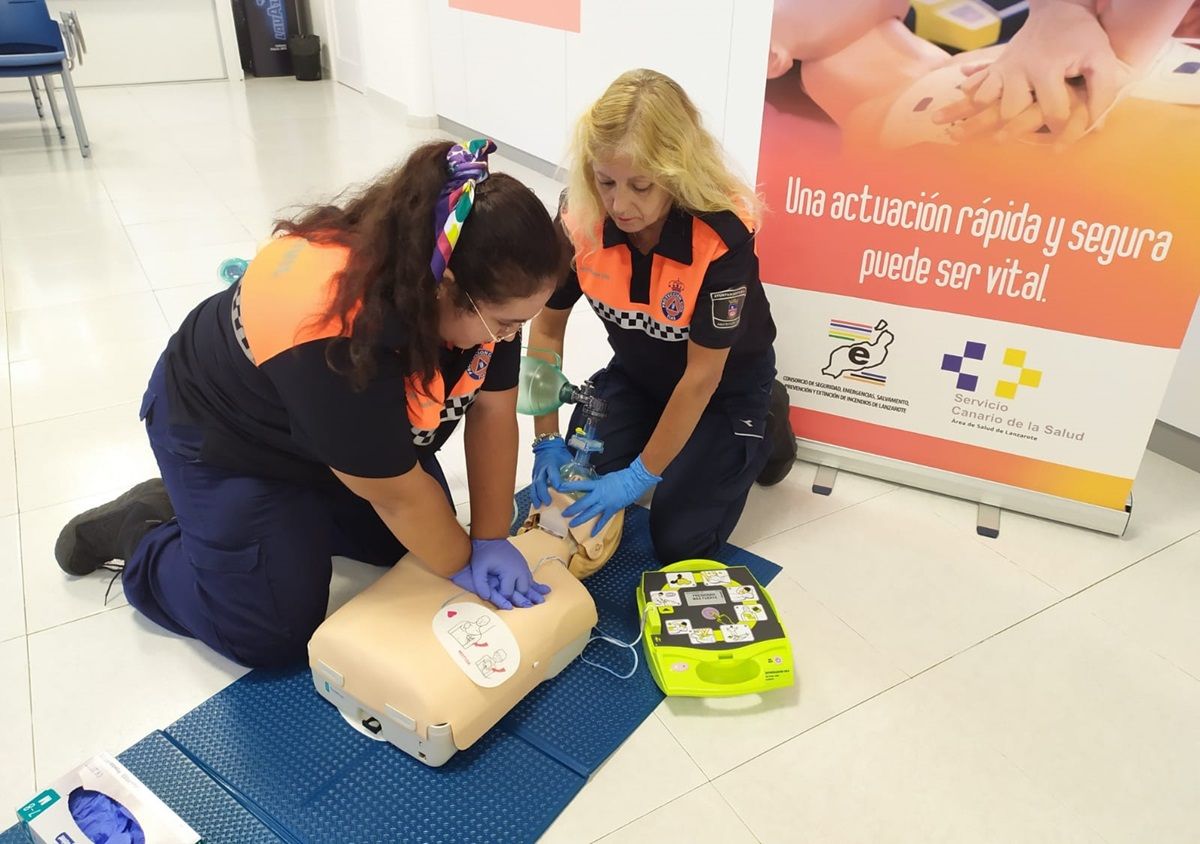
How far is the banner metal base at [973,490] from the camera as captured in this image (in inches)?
75.0

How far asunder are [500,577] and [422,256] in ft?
2.00

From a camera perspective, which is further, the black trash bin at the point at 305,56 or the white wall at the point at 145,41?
the black trash bin at the point at 305,56

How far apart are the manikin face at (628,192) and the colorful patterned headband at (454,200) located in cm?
35

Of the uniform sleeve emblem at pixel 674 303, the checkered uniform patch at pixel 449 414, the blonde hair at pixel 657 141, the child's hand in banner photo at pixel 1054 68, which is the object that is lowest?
the checkered uniform patch at pixel 449 414

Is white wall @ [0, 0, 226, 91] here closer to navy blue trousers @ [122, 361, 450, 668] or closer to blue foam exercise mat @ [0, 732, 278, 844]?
navy blue trousers @ [122, 361, 450, 668]

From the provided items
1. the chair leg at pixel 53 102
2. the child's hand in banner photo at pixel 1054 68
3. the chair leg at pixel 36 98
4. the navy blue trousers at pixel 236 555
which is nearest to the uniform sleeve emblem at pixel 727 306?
the child's hand in banner photo at pixel 1054 68

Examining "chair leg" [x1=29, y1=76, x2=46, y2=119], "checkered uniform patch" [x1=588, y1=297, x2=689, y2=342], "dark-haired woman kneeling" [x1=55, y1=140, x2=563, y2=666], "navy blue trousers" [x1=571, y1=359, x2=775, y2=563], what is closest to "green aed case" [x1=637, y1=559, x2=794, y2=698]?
"navy blue trousers" [x1=571, y1=359, x2=775, y2=563]

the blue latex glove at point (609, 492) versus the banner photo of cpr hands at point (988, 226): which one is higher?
the banner photo of cpr hands at point (988, 226)

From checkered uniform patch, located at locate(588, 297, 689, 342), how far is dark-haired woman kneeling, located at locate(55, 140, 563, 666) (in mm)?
312

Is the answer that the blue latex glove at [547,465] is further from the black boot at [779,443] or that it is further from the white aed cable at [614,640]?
the black boot at [779,443]

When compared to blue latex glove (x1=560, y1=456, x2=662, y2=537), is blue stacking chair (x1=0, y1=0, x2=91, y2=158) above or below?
above

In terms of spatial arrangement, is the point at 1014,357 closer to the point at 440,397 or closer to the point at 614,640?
the point at 614,640

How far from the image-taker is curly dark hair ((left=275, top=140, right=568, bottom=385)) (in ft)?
3.42

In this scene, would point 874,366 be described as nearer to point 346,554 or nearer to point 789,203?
point 789,203
